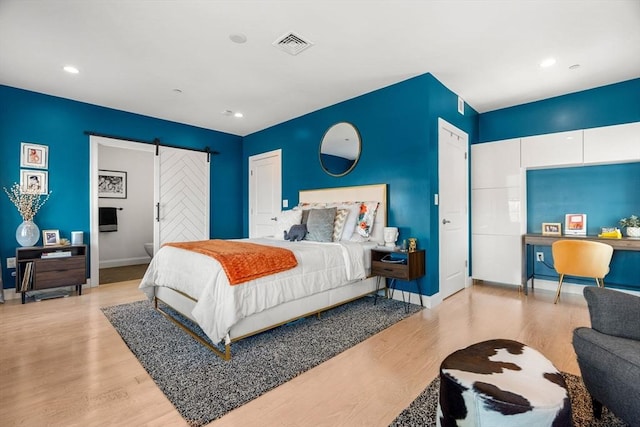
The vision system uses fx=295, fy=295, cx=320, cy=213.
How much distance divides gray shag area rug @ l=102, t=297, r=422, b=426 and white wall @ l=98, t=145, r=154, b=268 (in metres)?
3.48

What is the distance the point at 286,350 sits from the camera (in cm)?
226

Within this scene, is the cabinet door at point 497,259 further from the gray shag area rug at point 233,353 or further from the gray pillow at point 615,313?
the gray pillow at point 615,313

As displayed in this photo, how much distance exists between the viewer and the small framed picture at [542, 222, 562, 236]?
384 cm

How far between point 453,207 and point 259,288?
2762 millimetres

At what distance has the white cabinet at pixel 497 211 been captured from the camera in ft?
13.2

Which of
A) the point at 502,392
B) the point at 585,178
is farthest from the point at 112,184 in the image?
the point at 585,178

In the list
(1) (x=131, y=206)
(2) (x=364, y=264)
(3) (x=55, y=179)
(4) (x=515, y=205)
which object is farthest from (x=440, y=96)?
(1) (x=131, y=206)

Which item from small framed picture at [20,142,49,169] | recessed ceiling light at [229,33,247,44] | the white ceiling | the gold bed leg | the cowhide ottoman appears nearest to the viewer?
the cowhide ottoman

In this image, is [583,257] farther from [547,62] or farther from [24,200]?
[24,200]

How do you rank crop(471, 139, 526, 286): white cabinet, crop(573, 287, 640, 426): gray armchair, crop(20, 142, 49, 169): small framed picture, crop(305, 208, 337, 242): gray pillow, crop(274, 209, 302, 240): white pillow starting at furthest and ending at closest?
crop(471, 139, 526, 286): white cabinet < crop(274, 209, 302, 240): white pillow < crop(20, 142, 49, 169): small framed picture < crop(305, 208, 337, 242): gray pillow < crop(573, 287, 640, 426): gray armchair

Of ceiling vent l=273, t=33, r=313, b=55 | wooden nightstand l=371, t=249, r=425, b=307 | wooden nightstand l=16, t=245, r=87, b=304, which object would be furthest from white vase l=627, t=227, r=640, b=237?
wooden nightstand l=16, t=245, r=87, b=304

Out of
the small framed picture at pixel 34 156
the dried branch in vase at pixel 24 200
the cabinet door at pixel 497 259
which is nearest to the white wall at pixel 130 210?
the small framed picture at pixel 34 156

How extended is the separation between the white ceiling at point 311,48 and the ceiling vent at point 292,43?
0.08 meters

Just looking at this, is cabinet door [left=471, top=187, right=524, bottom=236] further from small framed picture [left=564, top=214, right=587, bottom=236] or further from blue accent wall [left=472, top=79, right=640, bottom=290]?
small framed picture [left=564, top=214, right=587, bottom=236]
